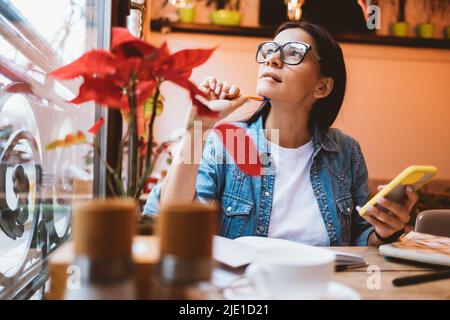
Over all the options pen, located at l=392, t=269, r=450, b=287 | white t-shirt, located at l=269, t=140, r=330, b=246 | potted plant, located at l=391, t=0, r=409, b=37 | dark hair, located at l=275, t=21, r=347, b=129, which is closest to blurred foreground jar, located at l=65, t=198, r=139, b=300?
pen, located at l=392, t=269, r=450, b=287

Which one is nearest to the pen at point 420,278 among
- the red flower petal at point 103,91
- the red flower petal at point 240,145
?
the red flower petal at point 240,145

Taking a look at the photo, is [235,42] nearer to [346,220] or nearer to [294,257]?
[346,220]

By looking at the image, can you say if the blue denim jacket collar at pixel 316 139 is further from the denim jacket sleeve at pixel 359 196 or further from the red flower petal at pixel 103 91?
the red flower petal at pixel 103 91

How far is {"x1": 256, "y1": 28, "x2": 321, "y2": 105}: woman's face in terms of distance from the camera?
133 cm

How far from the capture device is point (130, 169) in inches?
29.1

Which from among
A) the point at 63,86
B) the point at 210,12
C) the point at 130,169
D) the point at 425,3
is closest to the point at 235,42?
the point at 210,12

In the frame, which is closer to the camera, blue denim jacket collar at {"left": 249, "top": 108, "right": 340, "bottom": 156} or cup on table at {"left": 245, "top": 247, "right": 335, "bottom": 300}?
cup on table at {"left": 245, "top": 247, "right": 335, "bottom": 300}

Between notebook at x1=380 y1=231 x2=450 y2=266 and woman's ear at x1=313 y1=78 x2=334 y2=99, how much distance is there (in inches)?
25.2

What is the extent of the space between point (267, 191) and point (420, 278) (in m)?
0.64

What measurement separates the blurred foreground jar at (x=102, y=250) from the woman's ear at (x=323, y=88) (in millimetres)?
1140

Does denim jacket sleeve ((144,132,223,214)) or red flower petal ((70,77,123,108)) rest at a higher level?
red flower petal ((70,77,123,108))

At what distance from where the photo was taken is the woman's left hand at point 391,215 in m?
1.00

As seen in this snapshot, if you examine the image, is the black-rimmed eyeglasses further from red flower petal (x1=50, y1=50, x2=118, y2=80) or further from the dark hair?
red flower petal (x1=50, y1=50, x2=118, y2=80)

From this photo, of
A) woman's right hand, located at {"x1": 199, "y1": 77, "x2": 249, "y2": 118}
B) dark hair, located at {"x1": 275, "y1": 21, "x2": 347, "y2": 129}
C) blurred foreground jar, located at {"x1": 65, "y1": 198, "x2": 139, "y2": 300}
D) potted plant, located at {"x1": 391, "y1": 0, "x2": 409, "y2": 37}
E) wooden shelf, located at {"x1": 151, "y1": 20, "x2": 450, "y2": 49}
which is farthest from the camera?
potted plant, located at {"x1": 391, "y1": 0, "x2": 409, "y2": 37}
